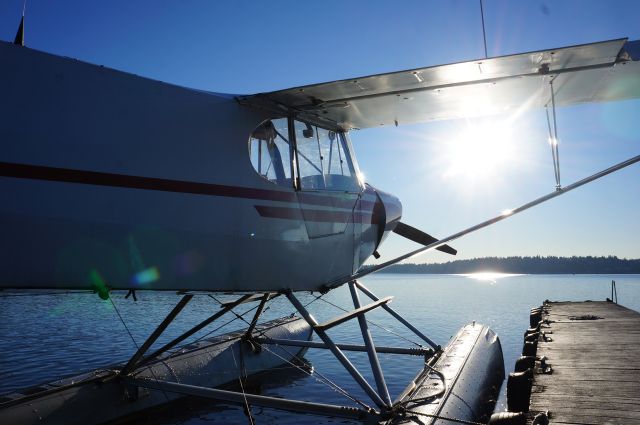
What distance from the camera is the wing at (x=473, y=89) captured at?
5379 mm

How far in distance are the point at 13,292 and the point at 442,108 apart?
589 centimetres

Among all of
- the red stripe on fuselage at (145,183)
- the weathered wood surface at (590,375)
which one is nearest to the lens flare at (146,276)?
the red stripe on fuselage at (145,183)

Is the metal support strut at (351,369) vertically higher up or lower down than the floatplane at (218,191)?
lower down

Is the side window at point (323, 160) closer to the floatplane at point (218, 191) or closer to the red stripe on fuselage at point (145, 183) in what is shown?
the floatplane at point (218, 191)

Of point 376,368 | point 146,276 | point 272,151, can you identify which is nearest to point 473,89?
point 272,151

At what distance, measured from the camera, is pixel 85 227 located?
3945 mm

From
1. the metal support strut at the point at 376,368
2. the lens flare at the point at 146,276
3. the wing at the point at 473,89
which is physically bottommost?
the metal support strut at the point at 376,368

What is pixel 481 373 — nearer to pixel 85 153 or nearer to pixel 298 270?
pixel 298 270

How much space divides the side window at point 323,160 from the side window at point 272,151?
238 mm

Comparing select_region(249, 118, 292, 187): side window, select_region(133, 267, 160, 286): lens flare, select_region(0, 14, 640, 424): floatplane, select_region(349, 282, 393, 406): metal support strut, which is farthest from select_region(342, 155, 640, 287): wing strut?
select_region(133, 267, 160, 286): lens flare

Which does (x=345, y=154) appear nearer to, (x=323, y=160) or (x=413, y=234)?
(x=323, y=160)

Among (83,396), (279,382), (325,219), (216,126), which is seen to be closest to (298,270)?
(325,219)

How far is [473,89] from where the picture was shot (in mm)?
6328

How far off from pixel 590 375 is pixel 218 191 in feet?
18.2
